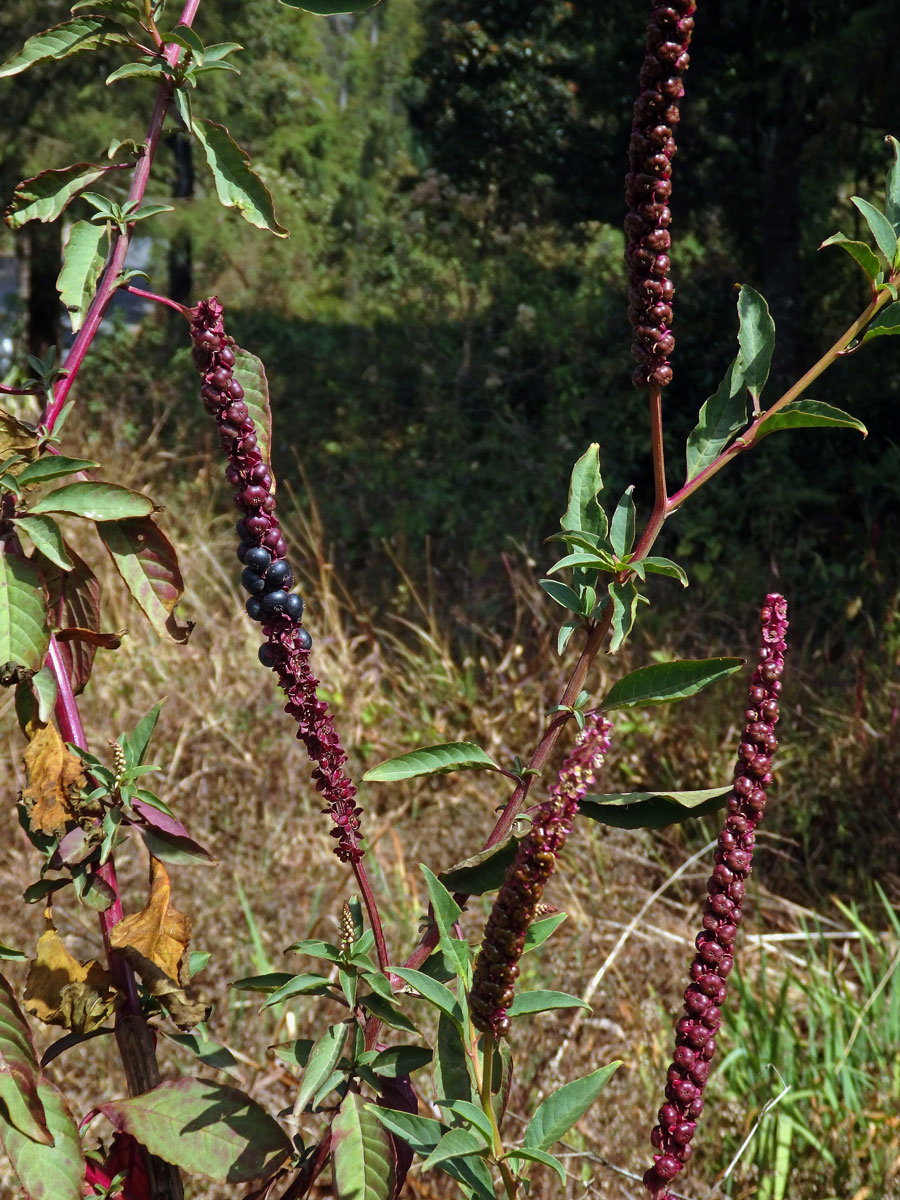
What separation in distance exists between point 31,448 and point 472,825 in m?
2.98

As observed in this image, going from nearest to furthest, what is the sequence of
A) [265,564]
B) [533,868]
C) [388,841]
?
[533,868] → [265,564] → [388,841]

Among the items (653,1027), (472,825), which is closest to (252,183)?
(653,1027)

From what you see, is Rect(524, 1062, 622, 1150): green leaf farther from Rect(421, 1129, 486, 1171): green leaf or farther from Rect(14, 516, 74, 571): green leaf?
Rect(14, 516, 74, 571): green leaf

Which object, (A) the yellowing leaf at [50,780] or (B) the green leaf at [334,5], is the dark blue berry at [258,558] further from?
(B) the green leaf at [334,5]

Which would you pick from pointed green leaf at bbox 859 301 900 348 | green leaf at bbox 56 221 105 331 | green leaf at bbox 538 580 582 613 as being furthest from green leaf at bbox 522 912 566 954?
green leaf at bbox 56 221 105 331

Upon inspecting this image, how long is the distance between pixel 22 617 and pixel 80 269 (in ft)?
0.88

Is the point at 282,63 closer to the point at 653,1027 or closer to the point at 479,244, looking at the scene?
the point at 479,244

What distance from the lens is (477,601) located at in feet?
16.9

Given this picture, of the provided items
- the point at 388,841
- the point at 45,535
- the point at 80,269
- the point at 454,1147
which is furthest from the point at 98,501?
the point at 388,841

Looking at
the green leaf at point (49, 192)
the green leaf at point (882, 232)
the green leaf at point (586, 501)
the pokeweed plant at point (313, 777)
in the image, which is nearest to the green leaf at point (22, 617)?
the pokeweed plant at point (313, 777)

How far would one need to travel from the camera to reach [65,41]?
82cm

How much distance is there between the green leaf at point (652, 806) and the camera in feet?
2.45

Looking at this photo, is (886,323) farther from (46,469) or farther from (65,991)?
(65,991)

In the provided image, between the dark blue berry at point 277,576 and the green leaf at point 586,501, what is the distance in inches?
8.9
